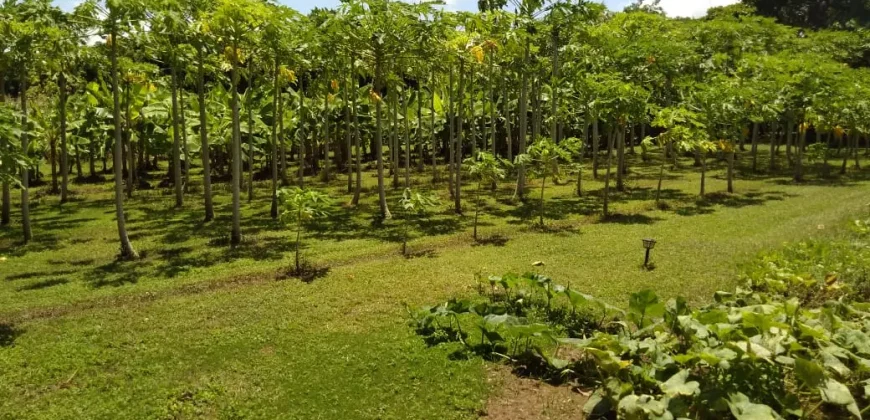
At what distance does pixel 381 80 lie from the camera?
24.0m

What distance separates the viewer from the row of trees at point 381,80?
59.0ft

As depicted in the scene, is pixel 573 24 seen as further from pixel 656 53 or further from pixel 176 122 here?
pixel 176 122

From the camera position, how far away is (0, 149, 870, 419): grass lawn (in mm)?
9125

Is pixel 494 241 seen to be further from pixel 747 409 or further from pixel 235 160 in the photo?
pixel 747 409

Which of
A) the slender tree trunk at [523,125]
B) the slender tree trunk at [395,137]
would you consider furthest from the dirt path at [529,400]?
the slender tree trunk at [395,137]

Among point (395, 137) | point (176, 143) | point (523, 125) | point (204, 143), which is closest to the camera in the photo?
point (204, 143)

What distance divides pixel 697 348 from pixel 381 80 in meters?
18.5

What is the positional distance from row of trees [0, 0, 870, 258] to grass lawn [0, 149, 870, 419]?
1885 millimetres

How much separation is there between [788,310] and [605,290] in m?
5.71

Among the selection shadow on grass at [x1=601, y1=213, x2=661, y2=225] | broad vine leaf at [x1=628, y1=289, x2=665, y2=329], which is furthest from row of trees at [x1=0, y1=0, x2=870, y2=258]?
broad vine leaf at [x1=628, y1=289, x2=665, y2=329]

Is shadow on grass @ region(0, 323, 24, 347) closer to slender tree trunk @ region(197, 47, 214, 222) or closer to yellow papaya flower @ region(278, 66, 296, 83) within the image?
slender tree trunk @ region(197, 47, 214, 222)

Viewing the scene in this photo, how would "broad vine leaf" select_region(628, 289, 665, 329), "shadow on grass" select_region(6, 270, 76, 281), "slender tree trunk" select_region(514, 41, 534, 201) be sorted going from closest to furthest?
"broad vine leaf" select_region(628, 289, 665, 329), "shadow on grass" select_region(6, 270, 76, 281), "slender tree trunk" select_region(514, 41, 534, 201)

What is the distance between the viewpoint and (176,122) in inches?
1019

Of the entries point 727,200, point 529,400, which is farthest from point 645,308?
point 727,200
